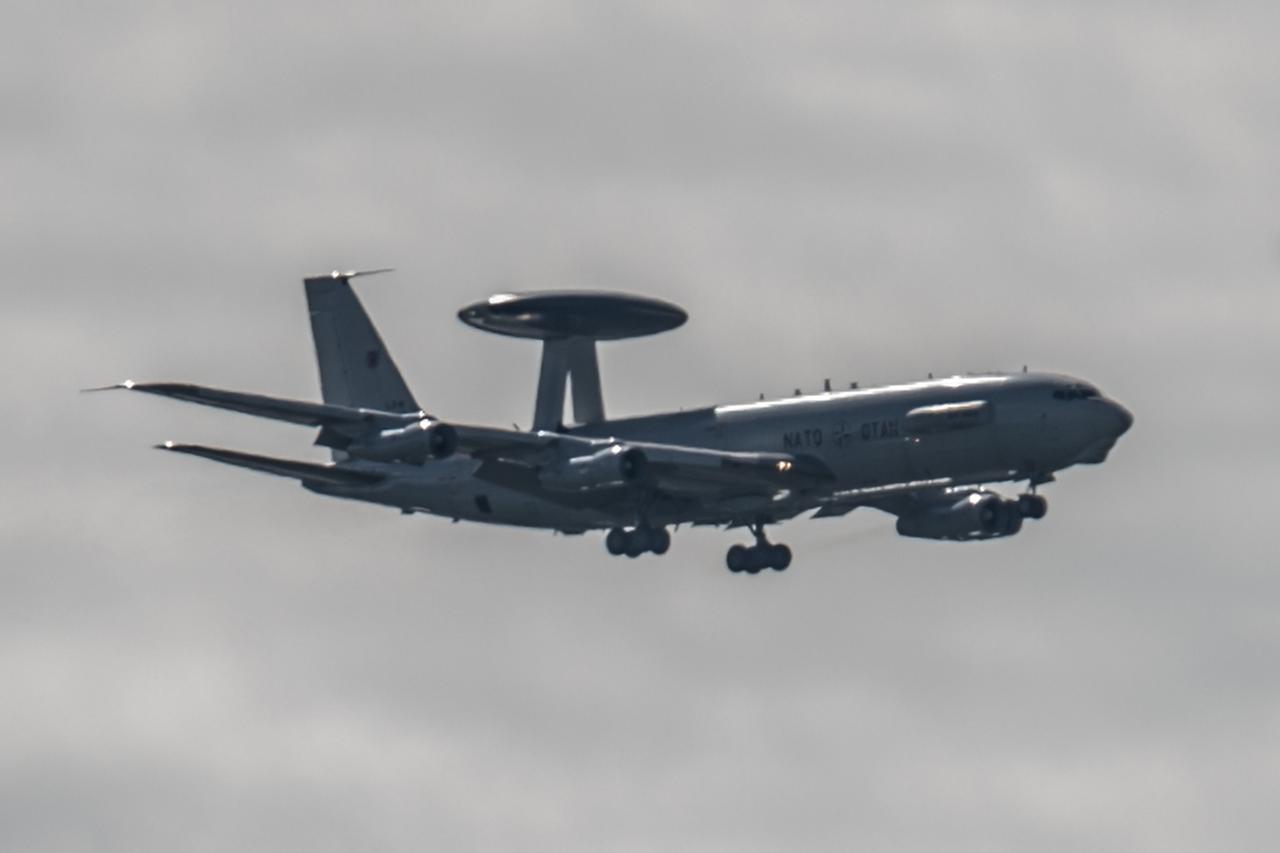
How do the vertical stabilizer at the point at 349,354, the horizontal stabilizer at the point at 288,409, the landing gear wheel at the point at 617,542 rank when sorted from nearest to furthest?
the horizontal stabilizer at the point at 288,409 → the landing gear wheel at the point at 617,542 → the vertical stabilizer at the point at 349,354

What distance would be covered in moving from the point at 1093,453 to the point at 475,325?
71.2 ft

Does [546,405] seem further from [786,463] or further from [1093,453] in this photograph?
[1093,453]

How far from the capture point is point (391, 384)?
11944 cm

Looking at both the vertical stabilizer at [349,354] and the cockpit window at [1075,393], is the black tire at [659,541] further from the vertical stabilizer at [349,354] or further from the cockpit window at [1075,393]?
the vertical stabilizer at [349,354]

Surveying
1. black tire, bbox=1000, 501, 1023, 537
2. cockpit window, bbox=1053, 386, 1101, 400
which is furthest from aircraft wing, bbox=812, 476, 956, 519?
cockpit window, bbox=1053, 386, 1101, 400

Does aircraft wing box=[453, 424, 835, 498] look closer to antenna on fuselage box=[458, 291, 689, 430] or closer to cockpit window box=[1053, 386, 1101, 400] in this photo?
antenna on fuselage box=[458, 291, 689, 430]

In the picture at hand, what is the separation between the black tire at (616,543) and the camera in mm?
108562

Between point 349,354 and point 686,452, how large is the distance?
59.3 ft

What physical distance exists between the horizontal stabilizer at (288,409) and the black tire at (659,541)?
9874mm

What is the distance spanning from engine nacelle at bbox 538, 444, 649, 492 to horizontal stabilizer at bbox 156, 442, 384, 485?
854 centimetres

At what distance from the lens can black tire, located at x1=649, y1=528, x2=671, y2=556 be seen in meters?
Answer: 108

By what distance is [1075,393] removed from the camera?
104625 mm

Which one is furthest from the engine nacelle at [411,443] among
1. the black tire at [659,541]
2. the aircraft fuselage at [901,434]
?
the black tire at [659,541]

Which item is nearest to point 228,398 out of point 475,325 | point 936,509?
point 475,325
